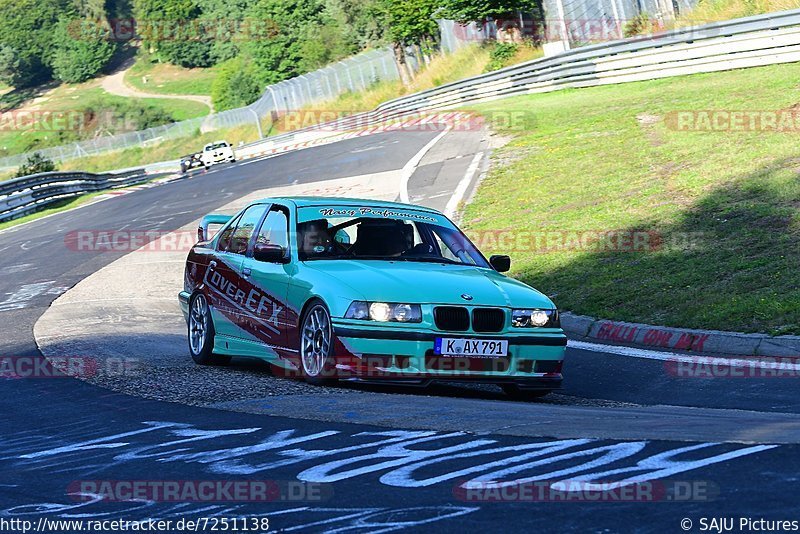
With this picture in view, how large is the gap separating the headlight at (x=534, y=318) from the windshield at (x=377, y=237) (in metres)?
1.18

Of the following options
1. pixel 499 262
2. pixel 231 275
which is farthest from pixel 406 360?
pixel 231 275

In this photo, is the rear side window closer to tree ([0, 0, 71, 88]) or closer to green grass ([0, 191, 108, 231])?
green grass ([0, 191, 108, 231])

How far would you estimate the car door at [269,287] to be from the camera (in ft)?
30.9

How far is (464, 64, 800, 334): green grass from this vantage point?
11789 mm

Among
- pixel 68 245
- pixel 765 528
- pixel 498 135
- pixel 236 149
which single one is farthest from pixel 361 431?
pixel 236 149

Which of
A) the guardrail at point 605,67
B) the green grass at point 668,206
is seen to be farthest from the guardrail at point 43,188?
the green grass at point 668,206

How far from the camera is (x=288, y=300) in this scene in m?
9.30

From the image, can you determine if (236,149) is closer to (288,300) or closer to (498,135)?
(498,135)

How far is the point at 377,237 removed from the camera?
9812mm

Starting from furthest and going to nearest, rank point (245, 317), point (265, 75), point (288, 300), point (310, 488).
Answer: point (265, 75) → point (245, 317) → point (288, 300) → point (310, 488)

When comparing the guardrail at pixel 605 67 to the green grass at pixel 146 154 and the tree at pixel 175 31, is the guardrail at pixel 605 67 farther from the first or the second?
the tree at pixel 175 31

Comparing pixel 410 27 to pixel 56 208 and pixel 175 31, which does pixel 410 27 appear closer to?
pixel 56 208

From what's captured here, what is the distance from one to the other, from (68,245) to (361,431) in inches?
715

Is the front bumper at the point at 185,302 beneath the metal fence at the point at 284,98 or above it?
beneath
